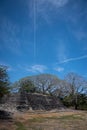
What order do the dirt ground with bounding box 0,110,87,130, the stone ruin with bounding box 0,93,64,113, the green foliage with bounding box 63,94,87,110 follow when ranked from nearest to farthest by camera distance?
the dirt ground with bounding box 0,110,87,130
the stone ruin with bounding box 0,93,64,113
the green foliage with bounding box 63,94,87,110

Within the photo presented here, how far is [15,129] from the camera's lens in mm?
11023

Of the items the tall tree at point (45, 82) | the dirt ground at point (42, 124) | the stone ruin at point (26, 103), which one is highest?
the tall tree at point (45, 82)

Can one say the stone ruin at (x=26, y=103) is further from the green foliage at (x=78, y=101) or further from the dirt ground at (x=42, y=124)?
the dirt ground at (x=42, y=124)

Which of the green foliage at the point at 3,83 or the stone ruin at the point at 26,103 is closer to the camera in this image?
the green foliage at the point at 3,83

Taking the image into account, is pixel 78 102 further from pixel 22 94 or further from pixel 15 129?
pixel 15 129

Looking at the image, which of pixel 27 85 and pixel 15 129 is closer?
pixel 15 129

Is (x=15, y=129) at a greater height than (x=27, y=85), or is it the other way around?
(x=27, y=85)

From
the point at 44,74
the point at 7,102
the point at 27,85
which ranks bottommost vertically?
the point at 7,102

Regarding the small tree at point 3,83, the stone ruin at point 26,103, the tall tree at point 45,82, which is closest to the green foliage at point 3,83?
the small tree at point 3,83

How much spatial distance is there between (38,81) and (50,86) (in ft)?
12.6

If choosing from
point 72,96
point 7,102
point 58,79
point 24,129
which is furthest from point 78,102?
point 24,129

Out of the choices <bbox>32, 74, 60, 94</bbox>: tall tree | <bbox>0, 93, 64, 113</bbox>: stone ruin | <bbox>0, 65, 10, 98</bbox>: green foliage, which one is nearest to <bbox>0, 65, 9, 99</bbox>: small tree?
<bbox>0, 65, 10, 98</bbox>: green foliage

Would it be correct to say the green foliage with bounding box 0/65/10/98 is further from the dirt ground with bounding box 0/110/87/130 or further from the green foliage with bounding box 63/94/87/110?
the green foliage with bounding box 63/94/87/110

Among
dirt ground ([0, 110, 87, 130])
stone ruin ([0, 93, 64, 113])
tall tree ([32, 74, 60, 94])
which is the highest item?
tall tree ([32, 74, 60, 94])
